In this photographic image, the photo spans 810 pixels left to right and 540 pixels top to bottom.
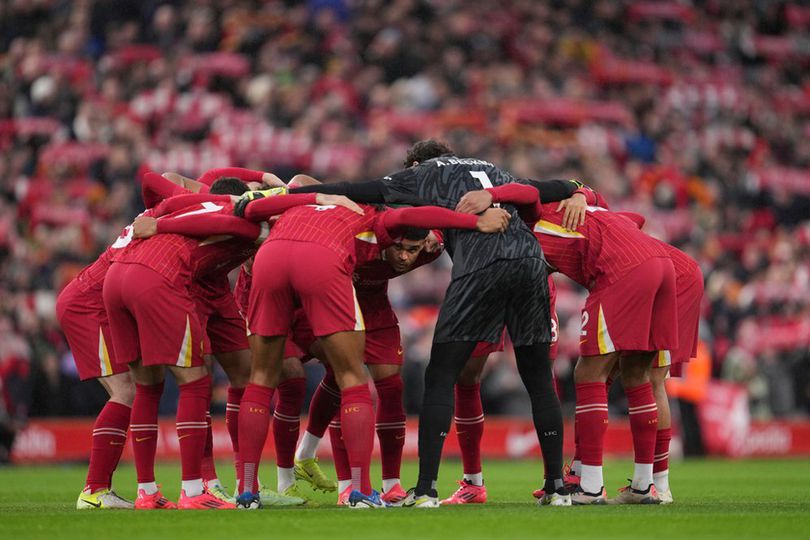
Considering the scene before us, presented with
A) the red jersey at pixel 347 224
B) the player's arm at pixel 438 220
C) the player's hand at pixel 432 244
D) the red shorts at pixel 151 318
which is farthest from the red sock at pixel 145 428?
the player's hand at pixel 432 244

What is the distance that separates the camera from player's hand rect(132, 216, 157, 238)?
9.03 meters

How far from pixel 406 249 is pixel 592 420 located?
5.67ft

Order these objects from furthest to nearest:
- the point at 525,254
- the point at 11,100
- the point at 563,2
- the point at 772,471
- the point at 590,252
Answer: the point at 563,2 < the point at 11,100 < the point at 772,471 < the point at 590,252 < the point at 525,254

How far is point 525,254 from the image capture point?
8.59 metres

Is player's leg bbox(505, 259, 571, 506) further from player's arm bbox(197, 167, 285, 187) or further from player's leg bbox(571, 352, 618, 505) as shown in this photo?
player's arm bbox(197, 167, 285, 187)

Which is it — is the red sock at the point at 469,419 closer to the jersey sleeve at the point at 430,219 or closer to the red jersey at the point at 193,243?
the jersey sleeve at the point at 430,219

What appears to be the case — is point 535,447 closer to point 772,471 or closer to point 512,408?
point 512,408

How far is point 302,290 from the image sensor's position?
326 inches

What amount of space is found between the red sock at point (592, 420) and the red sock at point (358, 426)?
1.59 meters

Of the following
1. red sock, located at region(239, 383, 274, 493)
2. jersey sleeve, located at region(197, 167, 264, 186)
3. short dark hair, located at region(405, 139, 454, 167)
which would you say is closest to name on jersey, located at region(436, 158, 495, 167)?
short dark hair, located at region(405, 139, 454, 167)

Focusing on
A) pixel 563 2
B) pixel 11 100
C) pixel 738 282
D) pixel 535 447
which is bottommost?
pixel 535 447

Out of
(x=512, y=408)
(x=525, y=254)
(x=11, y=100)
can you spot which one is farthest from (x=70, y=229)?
(x=525, y=254)

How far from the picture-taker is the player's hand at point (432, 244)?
906 cm

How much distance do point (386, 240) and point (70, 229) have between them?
1061 cm
